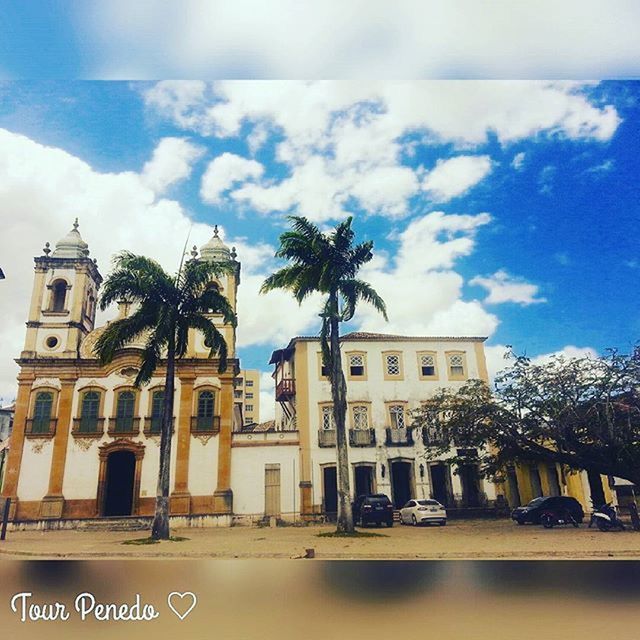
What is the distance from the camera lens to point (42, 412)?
1443cm

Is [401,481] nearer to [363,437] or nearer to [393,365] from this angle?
[363,437]

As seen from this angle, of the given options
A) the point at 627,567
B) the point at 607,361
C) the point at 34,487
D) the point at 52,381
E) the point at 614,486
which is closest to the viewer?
the point at 627,567

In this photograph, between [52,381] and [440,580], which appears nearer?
[440,580]

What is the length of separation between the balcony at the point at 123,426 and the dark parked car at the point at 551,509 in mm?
10641

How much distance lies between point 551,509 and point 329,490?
592 cm

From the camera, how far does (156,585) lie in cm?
529

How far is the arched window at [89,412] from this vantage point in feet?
47.3

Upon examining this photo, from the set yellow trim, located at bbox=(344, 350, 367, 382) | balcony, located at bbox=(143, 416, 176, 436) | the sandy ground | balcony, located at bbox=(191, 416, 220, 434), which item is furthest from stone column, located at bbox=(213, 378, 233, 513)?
the sandy ground

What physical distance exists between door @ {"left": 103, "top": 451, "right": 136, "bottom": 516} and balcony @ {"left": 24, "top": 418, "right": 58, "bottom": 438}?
72.5 inches

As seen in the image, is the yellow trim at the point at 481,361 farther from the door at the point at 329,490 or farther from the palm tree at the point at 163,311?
the palm tree at the point at 163,311

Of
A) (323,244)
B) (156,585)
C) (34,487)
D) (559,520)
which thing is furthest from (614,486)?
(34,487)

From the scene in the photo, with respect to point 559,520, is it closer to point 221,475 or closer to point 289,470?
point 289,470

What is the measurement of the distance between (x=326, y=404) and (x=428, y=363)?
341cm

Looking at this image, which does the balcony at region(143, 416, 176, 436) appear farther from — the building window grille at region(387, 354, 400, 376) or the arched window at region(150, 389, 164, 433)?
the building window grille at region(387, 354, 400, 376)
